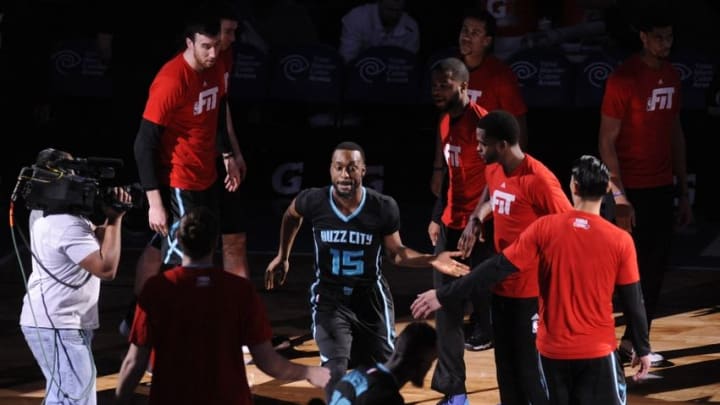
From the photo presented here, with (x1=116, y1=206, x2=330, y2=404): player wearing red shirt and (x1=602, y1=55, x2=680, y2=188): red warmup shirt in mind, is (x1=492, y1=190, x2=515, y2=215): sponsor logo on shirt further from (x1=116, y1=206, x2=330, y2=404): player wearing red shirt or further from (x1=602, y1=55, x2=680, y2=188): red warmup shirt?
(x1=116, y1=206, x2=330, y2=404): player wearing red shirt

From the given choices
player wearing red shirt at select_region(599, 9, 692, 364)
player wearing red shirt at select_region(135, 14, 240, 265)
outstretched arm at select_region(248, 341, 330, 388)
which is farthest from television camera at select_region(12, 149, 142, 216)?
player wearing red shirt at select_region(599, 9, 692, 364)

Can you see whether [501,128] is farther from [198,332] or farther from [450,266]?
[198,332]

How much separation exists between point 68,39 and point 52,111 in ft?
2.54

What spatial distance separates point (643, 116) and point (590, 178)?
2.68 m

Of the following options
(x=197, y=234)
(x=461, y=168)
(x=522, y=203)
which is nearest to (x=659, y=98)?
(x=461, y=168)

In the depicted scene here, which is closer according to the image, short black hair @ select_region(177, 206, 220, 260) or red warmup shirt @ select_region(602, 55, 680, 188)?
short black hair @ select_region(177, 206, 220, 260)

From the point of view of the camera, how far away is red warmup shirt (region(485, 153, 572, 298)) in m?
7.21

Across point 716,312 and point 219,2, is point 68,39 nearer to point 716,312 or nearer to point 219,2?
point 219,2

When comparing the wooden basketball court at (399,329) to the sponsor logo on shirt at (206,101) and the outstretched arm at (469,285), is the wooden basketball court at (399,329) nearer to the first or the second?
the sponsor logo on shirt at (206,101)

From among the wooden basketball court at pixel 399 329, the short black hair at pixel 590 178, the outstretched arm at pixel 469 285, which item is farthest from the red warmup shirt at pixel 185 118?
the short black hair at pixel 590 178

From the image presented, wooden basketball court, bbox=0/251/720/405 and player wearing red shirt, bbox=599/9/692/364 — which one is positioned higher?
player wearing red shirt, bbox=599/9/692/364

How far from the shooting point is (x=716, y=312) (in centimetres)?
1069

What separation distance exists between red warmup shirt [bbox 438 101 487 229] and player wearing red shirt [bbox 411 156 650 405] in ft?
6.14

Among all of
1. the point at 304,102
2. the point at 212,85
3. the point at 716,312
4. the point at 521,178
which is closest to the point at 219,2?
the point at 212,85
